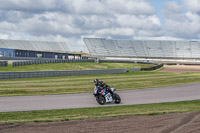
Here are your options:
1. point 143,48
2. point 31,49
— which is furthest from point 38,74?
point 143,48

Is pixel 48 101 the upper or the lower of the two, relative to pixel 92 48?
lower

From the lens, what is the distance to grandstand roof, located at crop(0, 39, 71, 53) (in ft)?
350

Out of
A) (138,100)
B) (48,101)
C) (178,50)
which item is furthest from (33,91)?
(178,50)

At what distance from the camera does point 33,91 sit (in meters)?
25.7

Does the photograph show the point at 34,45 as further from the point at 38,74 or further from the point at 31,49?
the point at 38,74

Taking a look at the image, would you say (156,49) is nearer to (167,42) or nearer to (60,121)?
(167,42)

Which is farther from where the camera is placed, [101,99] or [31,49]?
[31,49]

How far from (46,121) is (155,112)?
5.36 meters

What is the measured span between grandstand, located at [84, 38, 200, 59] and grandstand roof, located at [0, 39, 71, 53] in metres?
10.3

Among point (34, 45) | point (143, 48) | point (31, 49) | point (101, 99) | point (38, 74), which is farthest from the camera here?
point (143, 48)

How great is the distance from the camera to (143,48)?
12312cm

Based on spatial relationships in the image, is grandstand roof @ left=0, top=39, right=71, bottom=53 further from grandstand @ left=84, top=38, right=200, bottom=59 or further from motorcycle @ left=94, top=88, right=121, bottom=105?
motorcycle @ left=94, top=88, right=121, bottom=105

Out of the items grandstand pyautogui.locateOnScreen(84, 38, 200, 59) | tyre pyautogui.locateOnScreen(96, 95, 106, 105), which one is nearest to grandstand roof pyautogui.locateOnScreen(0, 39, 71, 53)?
grandstand pyautogui.locateOnScreen(84, 38, 200, 59)

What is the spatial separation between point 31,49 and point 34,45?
11.0 ft
